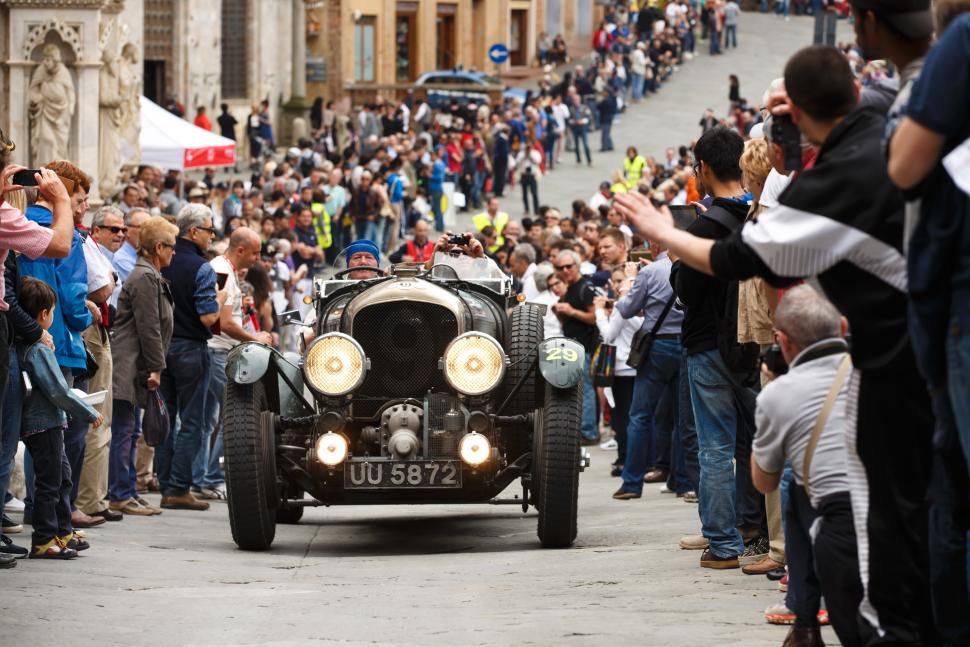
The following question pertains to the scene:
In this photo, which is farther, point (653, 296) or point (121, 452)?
point (653, 296)

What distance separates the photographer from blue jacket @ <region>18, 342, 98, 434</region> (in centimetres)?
966

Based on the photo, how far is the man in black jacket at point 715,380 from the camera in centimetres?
909

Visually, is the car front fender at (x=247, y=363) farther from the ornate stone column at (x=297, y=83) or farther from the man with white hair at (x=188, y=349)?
the ornate stone column at (x=297, y=83)

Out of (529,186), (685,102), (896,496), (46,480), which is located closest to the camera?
(896,496)

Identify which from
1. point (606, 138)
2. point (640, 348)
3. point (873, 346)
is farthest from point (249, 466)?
point (606, 138)

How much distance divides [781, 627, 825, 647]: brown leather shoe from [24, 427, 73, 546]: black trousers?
4.27 m

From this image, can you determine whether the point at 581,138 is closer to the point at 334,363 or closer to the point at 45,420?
the point at 334,363

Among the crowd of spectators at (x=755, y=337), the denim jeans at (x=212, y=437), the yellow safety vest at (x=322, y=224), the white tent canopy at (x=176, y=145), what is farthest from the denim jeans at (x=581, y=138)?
the denim jeans at (x=212, y=437)

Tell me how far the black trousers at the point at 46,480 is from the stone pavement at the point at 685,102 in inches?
1172

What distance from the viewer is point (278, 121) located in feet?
172

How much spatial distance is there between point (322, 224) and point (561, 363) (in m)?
20.7

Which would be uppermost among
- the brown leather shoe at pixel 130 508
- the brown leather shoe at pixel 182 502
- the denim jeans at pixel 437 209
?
the brown leather shoe at pixel 130 508

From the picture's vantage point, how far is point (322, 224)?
3120 cm

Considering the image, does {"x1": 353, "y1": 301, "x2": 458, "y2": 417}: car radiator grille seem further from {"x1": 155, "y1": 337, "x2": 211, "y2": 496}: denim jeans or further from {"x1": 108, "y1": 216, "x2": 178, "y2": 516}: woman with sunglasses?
{"x1": 155, "y1": 337, "x2": 211, "y2": 496}: denim jeans
